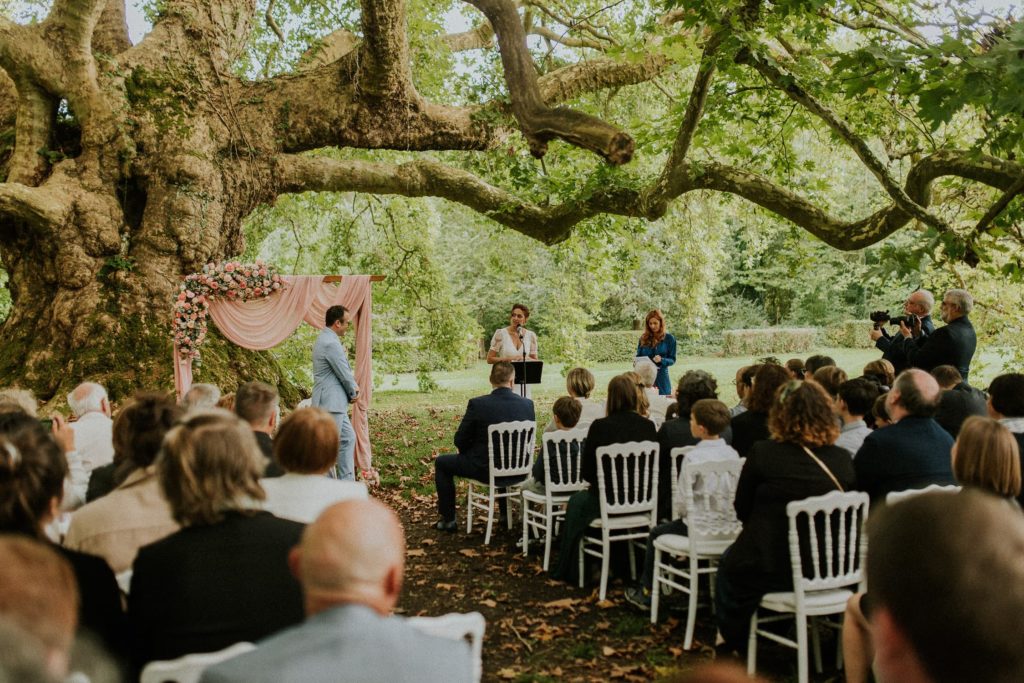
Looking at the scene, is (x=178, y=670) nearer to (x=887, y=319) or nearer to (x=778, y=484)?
(x=778, y=484)

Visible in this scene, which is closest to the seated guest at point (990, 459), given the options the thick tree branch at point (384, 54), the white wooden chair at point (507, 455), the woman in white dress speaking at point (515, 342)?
the white wooden chair at point (507, 455)

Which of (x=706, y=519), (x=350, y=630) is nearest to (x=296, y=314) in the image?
(x=706, y=519)

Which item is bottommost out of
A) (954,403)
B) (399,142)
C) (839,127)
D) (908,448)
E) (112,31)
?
(908,448)

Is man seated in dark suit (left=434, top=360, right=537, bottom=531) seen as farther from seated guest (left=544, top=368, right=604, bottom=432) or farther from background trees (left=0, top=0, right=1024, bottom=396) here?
background trees (left=0, top=0, right=1024, bottom=396)

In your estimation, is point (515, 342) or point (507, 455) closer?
point (507, 455)

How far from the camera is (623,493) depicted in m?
5.88

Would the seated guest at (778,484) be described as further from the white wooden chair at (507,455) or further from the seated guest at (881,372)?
the white wooden chair at (507,455)

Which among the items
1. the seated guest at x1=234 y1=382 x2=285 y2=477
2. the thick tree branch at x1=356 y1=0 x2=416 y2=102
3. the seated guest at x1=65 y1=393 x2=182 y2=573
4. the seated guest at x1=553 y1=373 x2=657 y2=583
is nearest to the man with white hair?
the seated guest at x1=234 y1=382 x2=285 y2=477

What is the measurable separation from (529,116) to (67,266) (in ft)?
19.5

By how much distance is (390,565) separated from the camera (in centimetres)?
186

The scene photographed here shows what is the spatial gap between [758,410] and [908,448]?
4.10ft

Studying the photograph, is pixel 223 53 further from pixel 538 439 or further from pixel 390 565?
pixel 390 565

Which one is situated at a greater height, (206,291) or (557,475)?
(206,291)

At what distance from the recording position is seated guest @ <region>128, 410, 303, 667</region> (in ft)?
8.29
